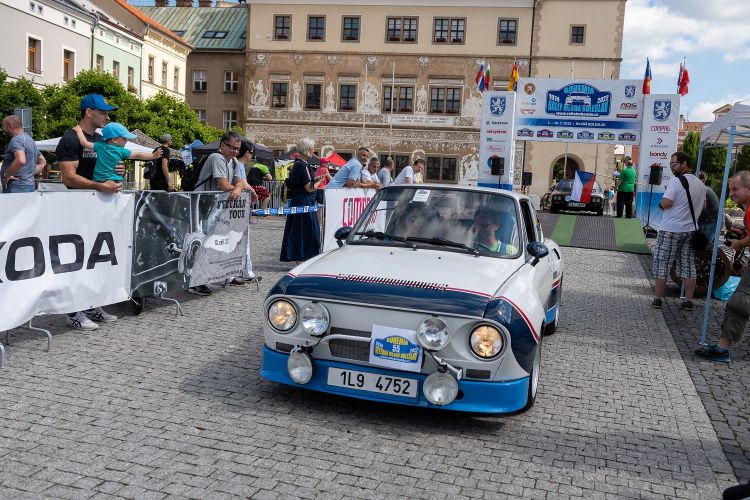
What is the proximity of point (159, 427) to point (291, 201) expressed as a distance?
7148 mm

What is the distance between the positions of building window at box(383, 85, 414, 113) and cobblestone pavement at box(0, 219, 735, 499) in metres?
47.5

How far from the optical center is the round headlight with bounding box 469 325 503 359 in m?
4.66

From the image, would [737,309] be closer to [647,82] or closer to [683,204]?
[683,204]

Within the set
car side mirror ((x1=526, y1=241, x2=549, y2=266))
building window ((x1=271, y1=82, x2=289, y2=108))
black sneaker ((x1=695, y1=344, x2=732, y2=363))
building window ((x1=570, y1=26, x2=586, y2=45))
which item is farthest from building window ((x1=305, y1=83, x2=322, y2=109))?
car side mirror ((x1=526, y1=241, x2=549, y2=266))

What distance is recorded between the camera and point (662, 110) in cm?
2573

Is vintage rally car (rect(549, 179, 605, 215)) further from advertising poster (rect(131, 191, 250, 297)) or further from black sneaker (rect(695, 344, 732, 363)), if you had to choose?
black sneaker (rect(695, 344, 732, 363))

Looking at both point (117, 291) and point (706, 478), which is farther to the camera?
point (117, 291)

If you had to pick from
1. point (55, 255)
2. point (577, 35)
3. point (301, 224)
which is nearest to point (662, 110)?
point (301, 224)

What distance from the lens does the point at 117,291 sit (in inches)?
289

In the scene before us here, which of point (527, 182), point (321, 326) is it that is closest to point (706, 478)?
point (321, 326)

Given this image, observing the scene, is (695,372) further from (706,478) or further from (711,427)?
(706,478)

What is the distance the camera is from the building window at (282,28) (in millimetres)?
54188

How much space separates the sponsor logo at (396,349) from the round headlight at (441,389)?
0.18 m

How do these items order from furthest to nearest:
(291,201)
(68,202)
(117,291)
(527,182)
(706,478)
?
(527,182) < (291,201) < (117,291) < (68,202) < (706,478)
